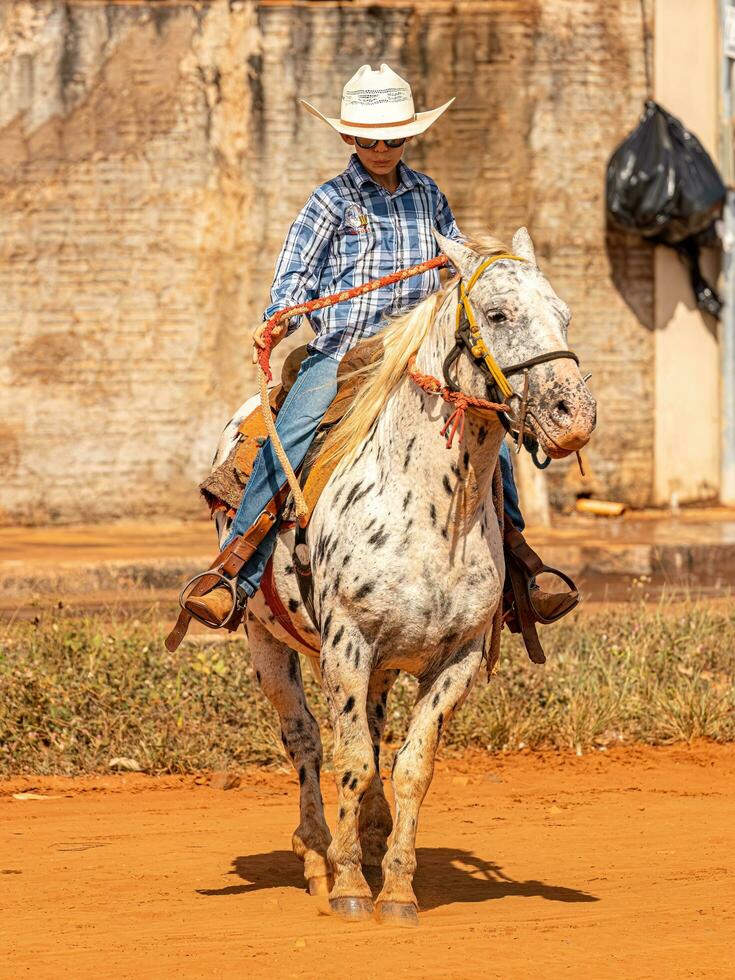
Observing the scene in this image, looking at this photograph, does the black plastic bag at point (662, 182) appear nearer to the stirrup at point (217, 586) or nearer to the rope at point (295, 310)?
the rope at point (295, 310)

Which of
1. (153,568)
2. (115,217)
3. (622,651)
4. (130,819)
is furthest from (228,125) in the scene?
(130,819)

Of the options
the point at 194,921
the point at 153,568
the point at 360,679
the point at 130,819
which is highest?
A: the point at 360,679

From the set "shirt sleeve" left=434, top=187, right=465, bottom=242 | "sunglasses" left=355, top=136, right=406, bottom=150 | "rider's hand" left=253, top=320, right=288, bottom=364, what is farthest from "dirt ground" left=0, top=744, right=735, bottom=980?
"sunglasses" left=355, top=136, right=406, bottom=150

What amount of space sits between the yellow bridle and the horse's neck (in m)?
0.08

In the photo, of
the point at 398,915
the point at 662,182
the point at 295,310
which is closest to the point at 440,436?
the point at 295,310

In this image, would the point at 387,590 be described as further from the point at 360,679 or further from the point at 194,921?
the point at 194,921

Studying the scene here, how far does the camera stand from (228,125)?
57.4 ft

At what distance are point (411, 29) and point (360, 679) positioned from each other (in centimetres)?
1287

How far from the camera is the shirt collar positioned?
652cm

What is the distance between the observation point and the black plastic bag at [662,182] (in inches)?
683

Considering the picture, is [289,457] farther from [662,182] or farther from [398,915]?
[662,182]

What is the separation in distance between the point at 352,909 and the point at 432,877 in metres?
0.85

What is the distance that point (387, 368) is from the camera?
19.8 feet

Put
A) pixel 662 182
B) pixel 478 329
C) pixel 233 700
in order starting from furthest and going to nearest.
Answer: pixel 662 182, pixel 233 700, pixel 478 329
